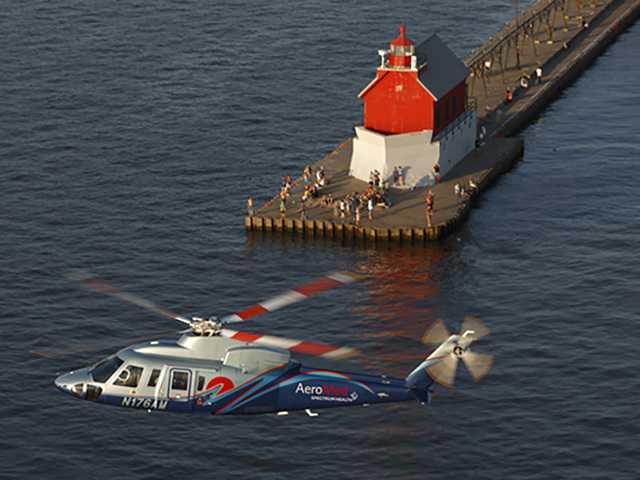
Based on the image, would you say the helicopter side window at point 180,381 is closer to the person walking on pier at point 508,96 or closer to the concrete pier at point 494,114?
the concrete pier at point 494,114

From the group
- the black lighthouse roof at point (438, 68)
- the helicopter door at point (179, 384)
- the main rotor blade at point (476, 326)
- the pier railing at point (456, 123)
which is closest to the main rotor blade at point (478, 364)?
the main rotor blade at point (476, 326)

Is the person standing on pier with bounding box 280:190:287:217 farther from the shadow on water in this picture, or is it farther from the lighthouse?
the lighthouse

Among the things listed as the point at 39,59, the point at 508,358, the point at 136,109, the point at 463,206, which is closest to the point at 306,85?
the point at 136,109

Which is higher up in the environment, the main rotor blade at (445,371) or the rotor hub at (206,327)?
the rotor hub at (206,327)

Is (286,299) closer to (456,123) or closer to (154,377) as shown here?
(154,377)

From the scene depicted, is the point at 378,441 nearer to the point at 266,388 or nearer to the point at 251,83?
the point at 266,388
